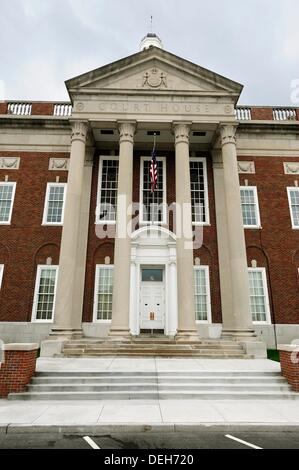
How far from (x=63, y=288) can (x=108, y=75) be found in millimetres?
11227

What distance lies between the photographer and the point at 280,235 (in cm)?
1778

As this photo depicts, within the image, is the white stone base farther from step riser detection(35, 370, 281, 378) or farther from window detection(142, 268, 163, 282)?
step riser detection(35, 370, 281, 378)

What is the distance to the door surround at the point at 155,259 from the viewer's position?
16391 millimetres

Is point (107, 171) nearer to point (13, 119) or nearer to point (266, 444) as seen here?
point (13, 119)

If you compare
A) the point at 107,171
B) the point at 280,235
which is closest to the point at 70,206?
the point at 107,171

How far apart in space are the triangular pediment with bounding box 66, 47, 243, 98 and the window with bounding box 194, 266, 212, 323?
9.43 meters

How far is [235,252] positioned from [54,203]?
10.5 metres

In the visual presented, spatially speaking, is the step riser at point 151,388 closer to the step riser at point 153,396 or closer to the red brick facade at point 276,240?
the step riser at point 153,396

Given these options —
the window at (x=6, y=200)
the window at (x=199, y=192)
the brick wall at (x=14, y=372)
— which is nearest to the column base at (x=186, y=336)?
the brick wall at (x=14, y=372)

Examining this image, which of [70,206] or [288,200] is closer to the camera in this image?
[70,206]

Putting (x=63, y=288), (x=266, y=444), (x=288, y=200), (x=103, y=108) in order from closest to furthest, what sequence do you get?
(x=266, y=444)
(x=63, y=288)
(x=103, y=108)
(x=288, y=200)

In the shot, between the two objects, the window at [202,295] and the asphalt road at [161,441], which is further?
the window at [202,295]

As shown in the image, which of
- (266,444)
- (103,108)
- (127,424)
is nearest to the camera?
(266,444)

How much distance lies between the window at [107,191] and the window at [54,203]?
2138mm
